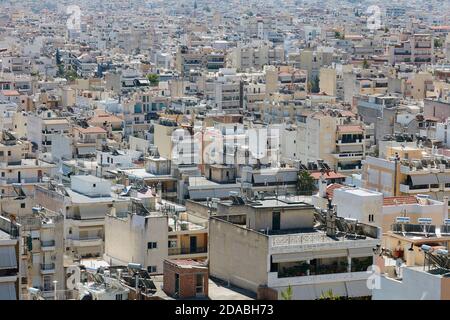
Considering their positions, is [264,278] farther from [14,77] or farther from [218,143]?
[14,77]

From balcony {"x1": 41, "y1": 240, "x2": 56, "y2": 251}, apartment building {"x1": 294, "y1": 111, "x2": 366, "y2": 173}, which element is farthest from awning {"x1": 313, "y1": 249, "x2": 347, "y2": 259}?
apartment building {"x1": 294, "y1": 111, "x2": 366, "y2": 173}

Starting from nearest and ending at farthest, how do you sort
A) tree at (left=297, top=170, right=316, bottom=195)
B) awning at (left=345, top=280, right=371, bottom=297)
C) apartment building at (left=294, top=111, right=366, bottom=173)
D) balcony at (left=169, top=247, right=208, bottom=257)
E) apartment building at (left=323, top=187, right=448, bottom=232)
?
awning at (left=345, top=280, right=371, bottom=297)
balcony at (left=169, top=247, right=208, bottom=257)
apartment building at (left=323, top=187, right=448, bottom=232)
tree at (left=297, top=170, right=316, bottom=195)
apartment building at (left=294, top=111, right=366, bottom=173)

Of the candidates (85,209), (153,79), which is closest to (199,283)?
(85,209)

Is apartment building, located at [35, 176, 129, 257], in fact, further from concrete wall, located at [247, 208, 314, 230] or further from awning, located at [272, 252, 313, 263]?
awning, located at [272, 252, 313, 263]

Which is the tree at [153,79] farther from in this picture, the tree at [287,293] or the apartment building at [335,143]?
the tree at [287,293]

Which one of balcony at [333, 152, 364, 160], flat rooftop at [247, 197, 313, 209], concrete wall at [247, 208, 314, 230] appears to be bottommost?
balcony at [333, 152, 364, 160]

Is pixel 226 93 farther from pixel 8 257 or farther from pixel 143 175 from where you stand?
pixel 8 257
